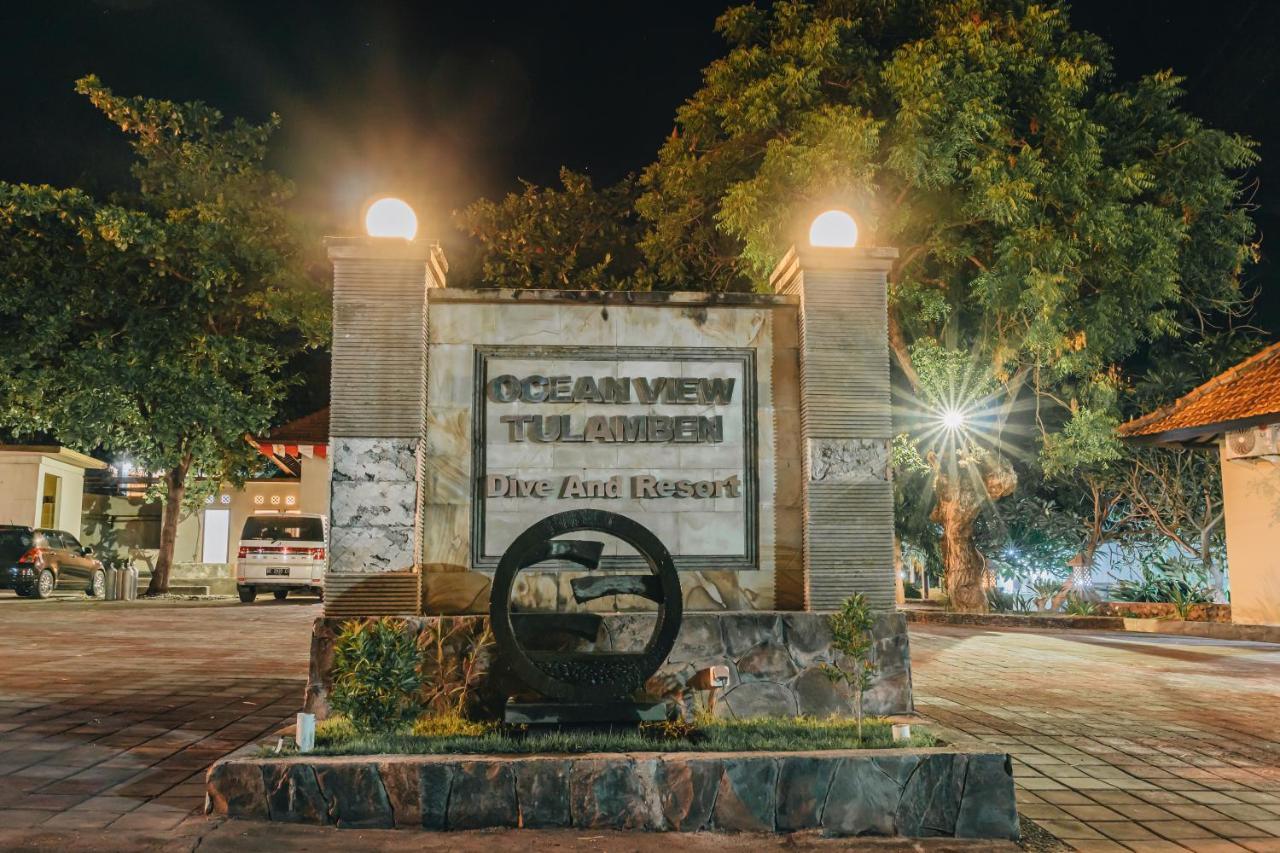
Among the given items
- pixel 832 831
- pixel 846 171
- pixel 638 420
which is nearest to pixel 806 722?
pixel 832 831

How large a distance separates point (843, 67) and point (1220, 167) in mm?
6560

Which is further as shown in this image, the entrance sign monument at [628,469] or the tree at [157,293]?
the tree at [157,293]

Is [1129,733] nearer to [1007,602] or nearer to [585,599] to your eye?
[585,599]

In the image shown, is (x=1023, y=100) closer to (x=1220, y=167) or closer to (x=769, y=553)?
(x=1220, y=167)

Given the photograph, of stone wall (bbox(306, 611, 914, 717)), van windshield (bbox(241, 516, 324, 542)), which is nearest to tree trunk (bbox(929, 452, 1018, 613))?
van windshield (bbox(241, 516, 324, 542))

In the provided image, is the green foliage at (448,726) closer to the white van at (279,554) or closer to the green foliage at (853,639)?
the green foliage at (853,639)

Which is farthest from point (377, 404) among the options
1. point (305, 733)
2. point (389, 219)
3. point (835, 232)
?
point (835, 232)

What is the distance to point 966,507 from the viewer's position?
796 inches

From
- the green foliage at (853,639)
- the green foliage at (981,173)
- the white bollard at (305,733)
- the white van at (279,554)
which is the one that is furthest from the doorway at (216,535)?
the green foliage at (853,639)

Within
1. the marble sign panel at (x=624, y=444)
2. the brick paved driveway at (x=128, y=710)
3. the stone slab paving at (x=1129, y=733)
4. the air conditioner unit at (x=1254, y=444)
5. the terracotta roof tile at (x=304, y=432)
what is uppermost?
the terracotta roof tile at (x=304, y=432)

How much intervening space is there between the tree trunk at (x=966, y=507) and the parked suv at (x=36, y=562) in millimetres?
18997

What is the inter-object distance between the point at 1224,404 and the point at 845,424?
11709mm

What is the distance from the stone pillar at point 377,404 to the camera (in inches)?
282

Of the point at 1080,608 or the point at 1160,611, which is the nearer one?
the point at 1160,611
